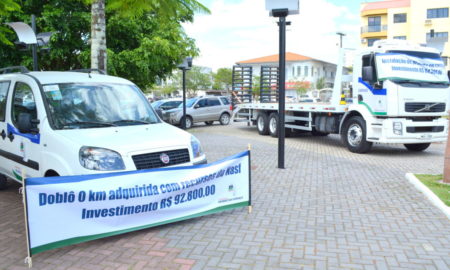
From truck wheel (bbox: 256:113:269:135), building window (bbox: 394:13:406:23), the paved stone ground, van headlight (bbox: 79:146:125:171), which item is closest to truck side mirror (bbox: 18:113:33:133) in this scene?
van headlight (bbox: 79:146:125:171)

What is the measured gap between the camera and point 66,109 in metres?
5.75

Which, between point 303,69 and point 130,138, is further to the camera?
point 303,69

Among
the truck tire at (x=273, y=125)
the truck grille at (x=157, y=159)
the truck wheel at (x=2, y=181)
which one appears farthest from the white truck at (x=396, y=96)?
the truck wheel at (x=2, y=181)

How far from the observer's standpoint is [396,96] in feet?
34.5

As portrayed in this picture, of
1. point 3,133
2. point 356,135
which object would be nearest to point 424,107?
point 356,135

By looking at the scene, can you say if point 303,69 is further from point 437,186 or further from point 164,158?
point 164,158

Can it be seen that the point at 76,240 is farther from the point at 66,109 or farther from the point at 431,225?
the point at 431,225

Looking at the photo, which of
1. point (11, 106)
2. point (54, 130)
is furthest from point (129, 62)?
point (54, 130)

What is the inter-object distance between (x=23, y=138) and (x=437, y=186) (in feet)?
21.5

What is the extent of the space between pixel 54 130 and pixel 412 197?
5.41 metres

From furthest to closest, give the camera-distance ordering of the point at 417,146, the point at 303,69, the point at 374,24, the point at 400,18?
the point at 303,69, the point at 374,24, the point at 400,18, the point at 417,146

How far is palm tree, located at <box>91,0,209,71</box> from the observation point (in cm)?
856

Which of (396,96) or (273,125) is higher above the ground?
(396,96)

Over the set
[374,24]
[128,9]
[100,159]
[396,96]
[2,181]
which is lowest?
[2,181]
